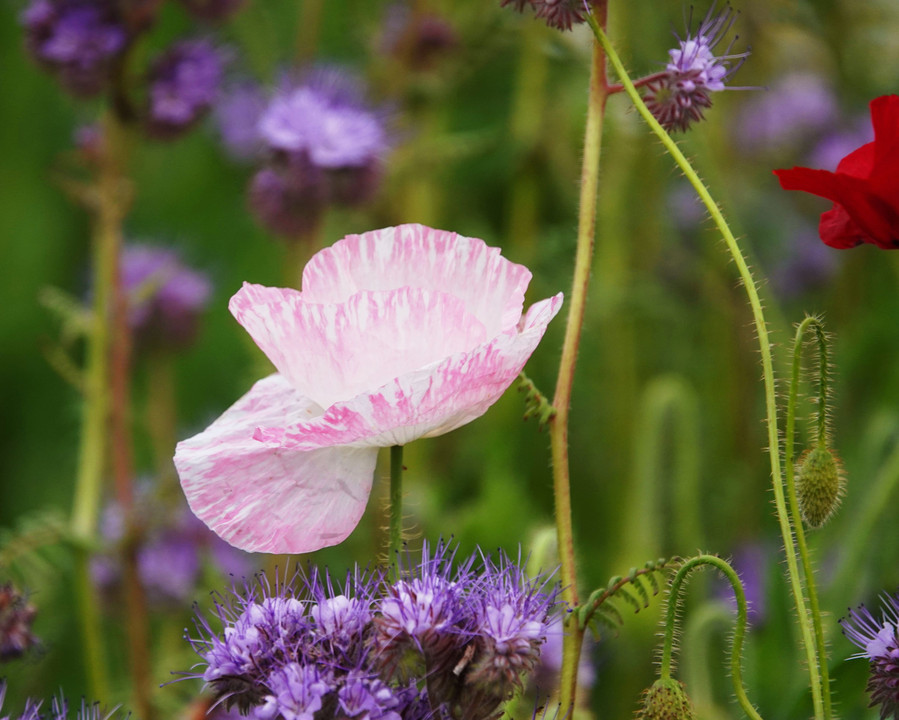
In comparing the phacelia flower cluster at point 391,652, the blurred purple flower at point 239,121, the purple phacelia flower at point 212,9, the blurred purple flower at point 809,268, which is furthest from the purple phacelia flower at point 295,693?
the blurred purple flower at point 809,268

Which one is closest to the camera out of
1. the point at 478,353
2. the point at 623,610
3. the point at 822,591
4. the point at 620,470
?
the point at 478,353

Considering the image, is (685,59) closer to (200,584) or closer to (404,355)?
(404,355)

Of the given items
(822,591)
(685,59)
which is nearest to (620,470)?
(822,591)

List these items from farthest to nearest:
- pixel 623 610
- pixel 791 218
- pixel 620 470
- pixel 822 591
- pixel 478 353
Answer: pixel 791 218
pixel 620 470
pixel 623 610
pixel 822 591
pixel 478 353

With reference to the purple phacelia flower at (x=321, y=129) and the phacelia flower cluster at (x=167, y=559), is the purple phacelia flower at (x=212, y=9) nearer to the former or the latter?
the purple phacelia flower at (x=321, y=129)

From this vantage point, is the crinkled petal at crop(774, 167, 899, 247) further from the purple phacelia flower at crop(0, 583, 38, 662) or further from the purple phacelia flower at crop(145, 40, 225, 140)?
the purple phacelia flower at crop(145, 40, 225, 140)

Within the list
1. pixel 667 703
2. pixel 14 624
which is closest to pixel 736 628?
pixel 667 703
